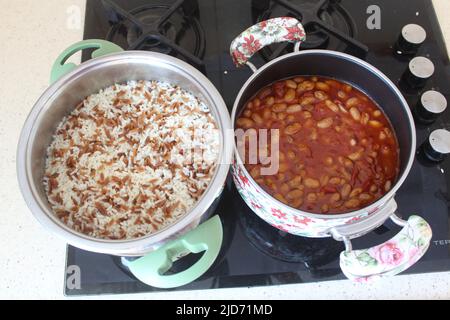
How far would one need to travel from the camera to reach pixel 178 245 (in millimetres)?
833

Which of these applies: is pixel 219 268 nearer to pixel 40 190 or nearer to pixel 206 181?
pixel 206 181

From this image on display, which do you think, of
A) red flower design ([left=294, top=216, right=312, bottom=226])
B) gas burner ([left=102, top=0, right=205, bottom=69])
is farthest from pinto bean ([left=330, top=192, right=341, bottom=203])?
gas burner ([left=102, top=0, right=205, bottom=69])

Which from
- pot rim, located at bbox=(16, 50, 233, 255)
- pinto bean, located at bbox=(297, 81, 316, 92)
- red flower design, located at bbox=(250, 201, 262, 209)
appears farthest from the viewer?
pinto bean, located at bbox=(297, 81, 316, 92)

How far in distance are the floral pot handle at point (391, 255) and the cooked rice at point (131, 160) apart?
321 millimetres

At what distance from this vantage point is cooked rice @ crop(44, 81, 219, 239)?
90 centimetres

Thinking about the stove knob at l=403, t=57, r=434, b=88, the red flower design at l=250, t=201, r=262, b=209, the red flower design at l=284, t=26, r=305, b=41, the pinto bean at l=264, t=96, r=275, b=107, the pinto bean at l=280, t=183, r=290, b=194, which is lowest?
the red flower design at l=250, t=201, r=262, b=209

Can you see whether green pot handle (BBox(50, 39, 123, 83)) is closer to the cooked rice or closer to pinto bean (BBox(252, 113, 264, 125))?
the cooked rice

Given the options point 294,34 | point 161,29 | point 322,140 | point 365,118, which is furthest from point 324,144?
point 161,29

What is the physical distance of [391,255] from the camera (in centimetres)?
79

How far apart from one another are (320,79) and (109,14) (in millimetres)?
540

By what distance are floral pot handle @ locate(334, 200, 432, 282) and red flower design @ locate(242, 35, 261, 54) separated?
1.48 feet

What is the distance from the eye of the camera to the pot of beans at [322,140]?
0.83 m

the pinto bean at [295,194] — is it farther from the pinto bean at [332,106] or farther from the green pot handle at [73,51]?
the green pot handle at [73,51]

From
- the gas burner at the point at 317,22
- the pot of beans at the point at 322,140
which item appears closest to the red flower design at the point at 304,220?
the pot of beans at the point at 322,140
